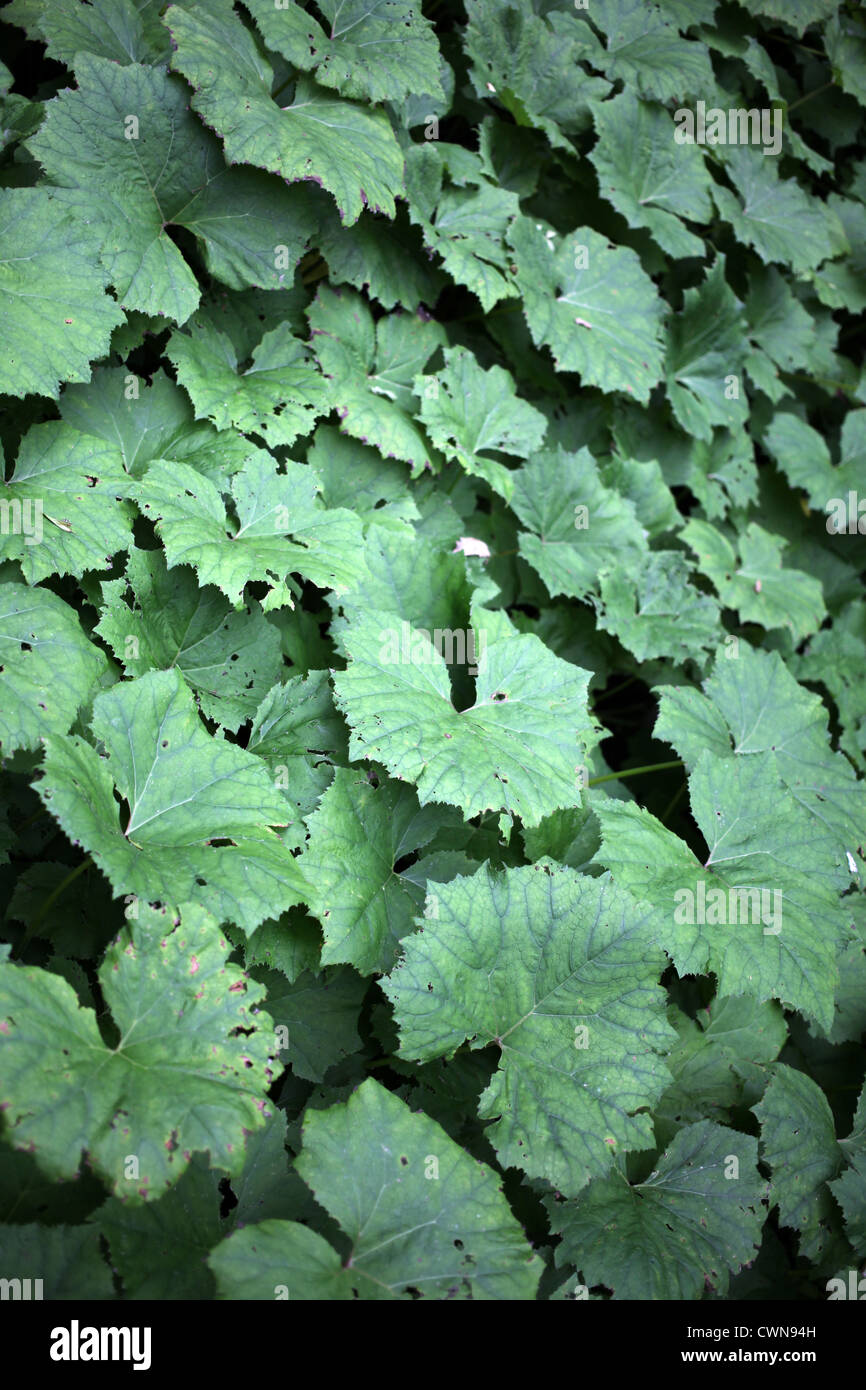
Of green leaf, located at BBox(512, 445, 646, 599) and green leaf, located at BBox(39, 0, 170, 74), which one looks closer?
green leaf, located at BBox(39, 0, 170, 74)

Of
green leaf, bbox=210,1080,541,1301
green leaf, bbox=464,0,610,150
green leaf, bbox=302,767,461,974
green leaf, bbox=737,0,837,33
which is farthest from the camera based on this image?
Result: green leaf, bbox=737,0,837,33

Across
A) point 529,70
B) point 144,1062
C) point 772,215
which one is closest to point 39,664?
point 144,1062

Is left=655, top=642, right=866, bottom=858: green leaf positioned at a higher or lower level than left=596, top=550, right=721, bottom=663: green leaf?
lower

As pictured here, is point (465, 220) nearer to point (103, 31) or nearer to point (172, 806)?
point (103, 31)

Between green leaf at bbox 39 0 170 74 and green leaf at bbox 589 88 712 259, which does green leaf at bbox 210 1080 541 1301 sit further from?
green leaf at bbox 589 88 712 259

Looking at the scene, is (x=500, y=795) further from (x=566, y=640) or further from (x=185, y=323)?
(x=185, y=323)

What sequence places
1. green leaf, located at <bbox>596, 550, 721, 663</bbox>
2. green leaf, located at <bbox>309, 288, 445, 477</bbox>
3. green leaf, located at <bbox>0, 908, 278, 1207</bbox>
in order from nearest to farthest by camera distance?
green leaf, located at <bbox>0, 908, 278, 1207</bbox> < green leaf, located at <bbox>309, 288, 445, 477</bbox> < green leaf, located at <bbox>596, 550, 721, 663</bbox>

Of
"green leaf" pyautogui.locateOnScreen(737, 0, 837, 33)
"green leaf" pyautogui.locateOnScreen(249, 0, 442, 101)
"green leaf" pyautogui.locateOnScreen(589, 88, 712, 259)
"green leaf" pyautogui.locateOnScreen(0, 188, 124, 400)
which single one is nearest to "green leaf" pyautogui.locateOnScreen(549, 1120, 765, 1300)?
"green leaf" pyautogui.locateOnScreen(0, 188, 124, 400)
